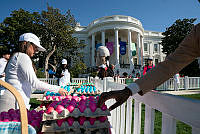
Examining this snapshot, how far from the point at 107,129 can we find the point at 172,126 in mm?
536

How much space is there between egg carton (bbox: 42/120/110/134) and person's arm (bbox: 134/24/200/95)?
1.47 ft

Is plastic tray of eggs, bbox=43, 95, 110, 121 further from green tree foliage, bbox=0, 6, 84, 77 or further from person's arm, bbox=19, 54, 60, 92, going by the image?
green tree foliage, bbox=0, 6, 84, 77

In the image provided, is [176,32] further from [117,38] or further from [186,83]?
[186,83]

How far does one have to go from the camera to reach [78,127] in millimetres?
1033

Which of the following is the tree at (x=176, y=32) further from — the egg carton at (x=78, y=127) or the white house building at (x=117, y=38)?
the egg carton at (x=78, y=127)

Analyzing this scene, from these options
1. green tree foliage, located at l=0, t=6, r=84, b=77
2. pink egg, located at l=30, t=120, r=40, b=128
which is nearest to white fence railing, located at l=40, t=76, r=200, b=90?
green tree foliage, located at l=0, t=6, r=84, b=77

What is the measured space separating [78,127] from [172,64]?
90cm

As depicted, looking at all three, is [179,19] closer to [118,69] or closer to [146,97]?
[118,69]

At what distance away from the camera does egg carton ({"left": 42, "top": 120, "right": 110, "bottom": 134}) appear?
0.99 meters

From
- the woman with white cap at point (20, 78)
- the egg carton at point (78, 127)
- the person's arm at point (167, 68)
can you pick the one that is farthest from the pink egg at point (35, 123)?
the woman with white cap at point (20, 78)

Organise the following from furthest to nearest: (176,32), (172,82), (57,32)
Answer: (176,32)
(57,32)
(172,82)

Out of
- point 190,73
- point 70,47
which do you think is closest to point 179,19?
point 190,73

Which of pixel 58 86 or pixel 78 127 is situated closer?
pixel 78 127

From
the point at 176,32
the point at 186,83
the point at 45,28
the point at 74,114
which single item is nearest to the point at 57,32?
the point at 45,28
